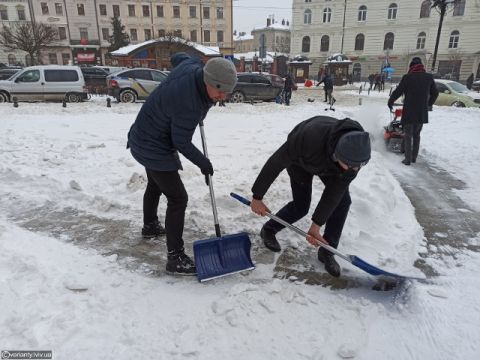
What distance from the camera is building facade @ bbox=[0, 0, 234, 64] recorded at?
4306cm

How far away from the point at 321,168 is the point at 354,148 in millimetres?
446

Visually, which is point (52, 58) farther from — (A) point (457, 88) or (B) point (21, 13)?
(A) point (457, 88)

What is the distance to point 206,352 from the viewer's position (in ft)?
6.72

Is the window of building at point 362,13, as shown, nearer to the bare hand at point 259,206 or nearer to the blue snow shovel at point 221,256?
the bare hand at point 259,206

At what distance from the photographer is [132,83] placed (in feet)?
45.5

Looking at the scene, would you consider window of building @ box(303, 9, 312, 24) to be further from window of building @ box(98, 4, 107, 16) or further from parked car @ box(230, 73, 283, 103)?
parked car @ box(230, 73, 283, 103)

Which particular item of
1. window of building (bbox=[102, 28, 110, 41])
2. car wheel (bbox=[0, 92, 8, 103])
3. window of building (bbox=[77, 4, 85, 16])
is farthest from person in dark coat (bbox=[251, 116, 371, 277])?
window of building (bbox=[77, 4, 85, 16])

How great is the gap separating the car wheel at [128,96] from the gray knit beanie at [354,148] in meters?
13.3

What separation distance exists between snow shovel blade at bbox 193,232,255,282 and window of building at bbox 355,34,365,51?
47.4 metres

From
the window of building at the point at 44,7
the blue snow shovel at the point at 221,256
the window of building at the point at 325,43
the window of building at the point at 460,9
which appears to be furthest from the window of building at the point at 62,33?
the blue snow shovel at the point at 221,256

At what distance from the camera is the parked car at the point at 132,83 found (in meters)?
13.8

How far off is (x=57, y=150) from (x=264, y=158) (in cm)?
324

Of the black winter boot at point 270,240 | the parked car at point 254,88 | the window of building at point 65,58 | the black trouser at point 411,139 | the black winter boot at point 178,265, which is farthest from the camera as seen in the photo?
the window of building at point 65,58

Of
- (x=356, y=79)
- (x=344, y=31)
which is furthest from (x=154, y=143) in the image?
(x=344, y=31)
